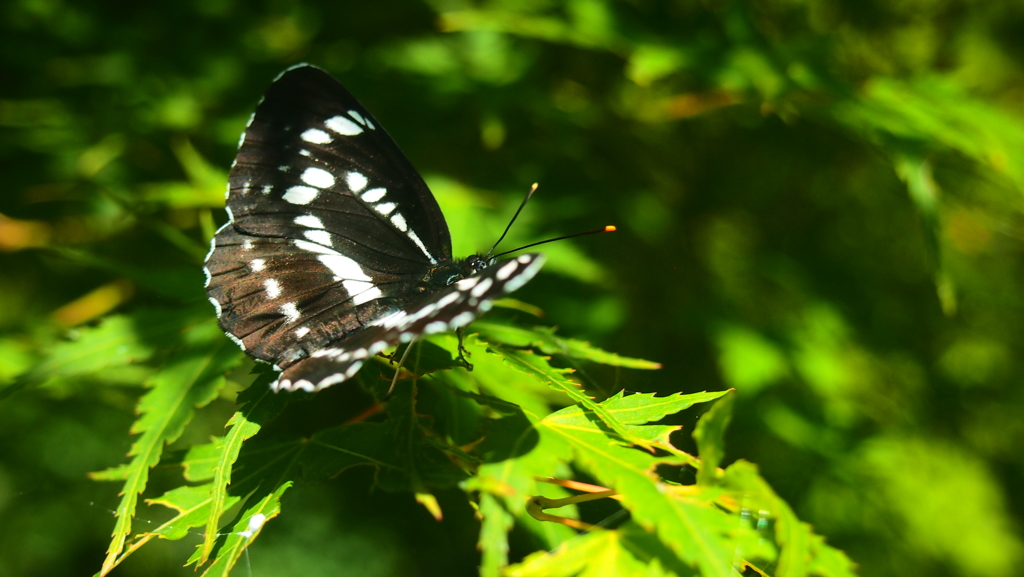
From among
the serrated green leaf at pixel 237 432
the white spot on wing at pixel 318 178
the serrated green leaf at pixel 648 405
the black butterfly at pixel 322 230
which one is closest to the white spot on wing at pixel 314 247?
the black butterfly at pixel 322 230

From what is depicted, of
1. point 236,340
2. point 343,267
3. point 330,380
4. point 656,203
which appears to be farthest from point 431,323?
point 656,203

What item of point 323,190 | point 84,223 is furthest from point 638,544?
point 84,223

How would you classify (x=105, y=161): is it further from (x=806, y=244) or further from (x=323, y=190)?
(x=806, y=244)

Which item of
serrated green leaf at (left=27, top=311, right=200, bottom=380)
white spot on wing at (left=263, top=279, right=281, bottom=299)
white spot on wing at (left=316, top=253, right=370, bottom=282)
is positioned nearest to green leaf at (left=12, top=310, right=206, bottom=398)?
serrated green leaf at (left=27, top=311, right=200, bottom=380)

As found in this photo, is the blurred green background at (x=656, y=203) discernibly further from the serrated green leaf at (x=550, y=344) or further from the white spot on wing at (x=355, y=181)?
the white spot on wing at (x=355, y=181)

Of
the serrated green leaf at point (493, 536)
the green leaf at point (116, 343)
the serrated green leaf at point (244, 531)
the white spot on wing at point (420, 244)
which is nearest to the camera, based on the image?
the serrated green leaf at point (493, 536)

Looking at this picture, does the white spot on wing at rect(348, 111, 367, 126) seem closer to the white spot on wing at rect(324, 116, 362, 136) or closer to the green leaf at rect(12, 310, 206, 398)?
the white spot on wing at rect(324, 116, 362, 136)
